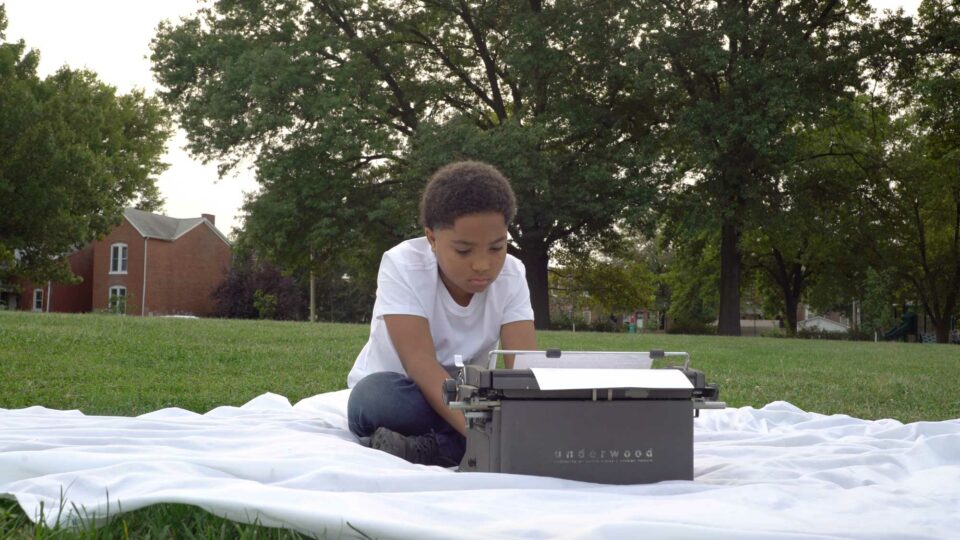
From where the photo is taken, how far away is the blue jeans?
3395 millimetres

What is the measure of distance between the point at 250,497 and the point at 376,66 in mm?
22350

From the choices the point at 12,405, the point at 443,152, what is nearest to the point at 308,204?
the point at 443,152

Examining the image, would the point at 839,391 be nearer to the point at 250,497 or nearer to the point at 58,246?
the point at 250,497

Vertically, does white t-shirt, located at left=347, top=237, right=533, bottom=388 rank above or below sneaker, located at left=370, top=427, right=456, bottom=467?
above

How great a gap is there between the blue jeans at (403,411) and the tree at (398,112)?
16.8m

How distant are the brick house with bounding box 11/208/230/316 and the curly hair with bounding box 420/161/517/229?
137 ft

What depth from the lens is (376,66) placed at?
2361 cm

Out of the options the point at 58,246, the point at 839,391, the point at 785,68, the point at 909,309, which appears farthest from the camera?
the point at 909,309

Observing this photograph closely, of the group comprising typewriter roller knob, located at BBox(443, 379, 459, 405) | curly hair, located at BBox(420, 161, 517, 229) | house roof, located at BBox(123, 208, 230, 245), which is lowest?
typewriter roller knob, located at BBox(443, 379, 459, 405)

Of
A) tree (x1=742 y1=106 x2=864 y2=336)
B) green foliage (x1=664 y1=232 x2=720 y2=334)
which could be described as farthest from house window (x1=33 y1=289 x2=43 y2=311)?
tree (x1=742 y1=106 x2=864 y2=336)

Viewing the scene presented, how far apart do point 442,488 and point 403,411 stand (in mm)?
841

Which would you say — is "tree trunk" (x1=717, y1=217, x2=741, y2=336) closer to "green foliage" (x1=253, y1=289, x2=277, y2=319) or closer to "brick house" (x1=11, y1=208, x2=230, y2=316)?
"green foliage" (x1=253, y1=289, x2=277, y2=319)

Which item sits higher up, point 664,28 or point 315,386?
point 664,28

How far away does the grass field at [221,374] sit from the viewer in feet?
17.6
